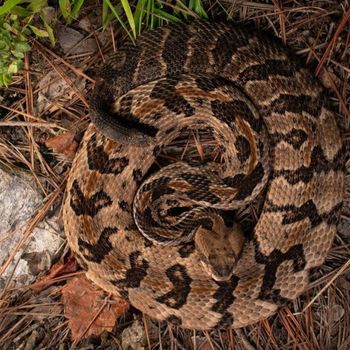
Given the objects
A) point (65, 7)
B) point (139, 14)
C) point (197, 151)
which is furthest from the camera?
point (197, 151)

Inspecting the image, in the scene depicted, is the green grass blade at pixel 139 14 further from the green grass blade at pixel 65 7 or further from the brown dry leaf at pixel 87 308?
the brown dry leaf at pixel 87 308

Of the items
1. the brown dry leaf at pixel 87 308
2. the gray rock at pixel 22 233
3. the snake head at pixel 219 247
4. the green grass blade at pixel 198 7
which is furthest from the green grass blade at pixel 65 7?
the brown dry leaf at pixel 87 308

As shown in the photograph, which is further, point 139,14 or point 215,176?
point 215,176

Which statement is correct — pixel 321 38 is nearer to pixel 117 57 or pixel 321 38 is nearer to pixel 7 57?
pixel 117 57

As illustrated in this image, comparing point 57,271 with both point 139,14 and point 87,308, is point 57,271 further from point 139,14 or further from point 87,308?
point 139,14

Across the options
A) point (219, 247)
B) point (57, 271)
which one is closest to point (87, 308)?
point (57, 271)

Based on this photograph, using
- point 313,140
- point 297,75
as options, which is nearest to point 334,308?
point 313,140
